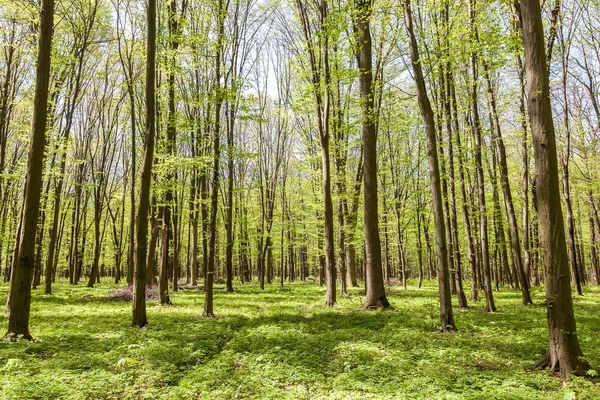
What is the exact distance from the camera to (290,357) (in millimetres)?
6695

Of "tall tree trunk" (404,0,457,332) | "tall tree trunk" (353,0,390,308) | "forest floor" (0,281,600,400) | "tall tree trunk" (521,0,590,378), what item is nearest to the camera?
"forest floor" (0,281,600,400)

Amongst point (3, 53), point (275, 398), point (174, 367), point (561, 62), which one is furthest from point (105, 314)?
point (561, 62)

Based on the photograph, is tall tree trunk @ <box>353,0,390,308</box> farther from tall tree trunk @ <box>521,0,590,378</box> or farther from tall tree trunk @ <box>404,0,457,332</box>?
tall tree trunk @ <box>521,0,590,378</box>

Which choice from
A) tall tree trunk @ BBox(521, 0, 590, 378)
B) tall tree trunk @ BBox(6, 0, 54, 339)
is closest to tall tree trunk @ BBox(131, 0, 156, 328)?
tall tree trunk @ BBox(6, 0, 54, 339)

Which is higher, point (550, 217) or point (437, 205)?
point (437, 205)

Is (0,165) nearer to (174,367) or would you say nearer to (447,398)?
(174,367)

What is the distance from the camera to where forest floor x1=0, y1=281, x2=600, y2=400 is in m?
4.93

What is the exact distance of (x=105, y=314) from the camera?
11.7m

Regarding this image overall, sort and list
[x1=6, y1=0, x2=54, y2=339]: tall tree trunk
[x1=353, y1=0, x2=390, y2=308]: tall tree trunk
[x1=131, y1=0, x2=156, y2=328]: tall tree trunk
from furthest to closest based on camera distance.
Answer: [x1=353, y1=0, x2=390, y2=308]: tall tree trunk
[x1=131, y1=0, x2=156, y2=328]: tall tree trunk
[x1=6, y1=0, x2=54, y2=339]: tall tree trunk

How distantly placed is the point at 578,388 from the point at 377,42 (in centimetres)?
1766

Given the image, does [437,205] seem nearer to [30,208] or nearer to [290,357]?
[290,357]

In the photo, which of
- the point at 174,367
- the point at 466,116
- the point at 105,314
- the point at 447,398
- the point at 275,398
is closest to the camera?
the point at 447,398

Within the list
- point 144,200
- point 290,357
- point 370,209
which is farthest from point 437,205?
point 144,200

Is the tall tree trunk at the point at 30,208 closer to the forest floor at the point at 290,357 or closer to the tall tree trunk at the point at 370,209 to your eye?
the forest floor at the point at 290,357
